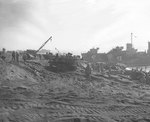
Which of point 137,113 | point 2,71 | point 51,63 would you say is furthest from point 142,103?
point 51,63

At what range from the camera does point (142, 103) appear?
941 centimetres

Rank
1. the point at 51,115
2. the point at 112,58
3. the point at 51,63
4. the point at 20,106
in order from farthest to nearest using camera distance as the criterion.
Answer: the point at 112,58 < the point at 51,63 < the point at 20,106 < the point at 51,115

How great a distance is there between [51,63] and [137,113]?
1183 centimetres

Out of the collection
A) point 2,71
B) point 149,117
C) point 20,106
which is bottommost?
point 149,117

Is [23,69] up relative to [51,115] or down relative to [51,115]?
up

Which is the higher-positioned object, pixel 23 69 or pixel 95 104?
pixel 23 69

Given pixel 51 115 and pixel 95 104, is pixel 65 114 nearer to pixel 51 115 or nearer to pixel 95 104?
pixel 51 115

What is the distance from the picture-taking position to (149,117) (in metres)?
7.31

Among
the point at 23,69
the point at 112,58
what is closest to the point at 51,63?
the point at 23,69

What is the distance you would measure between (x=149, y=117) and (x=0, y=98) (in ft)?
20.3

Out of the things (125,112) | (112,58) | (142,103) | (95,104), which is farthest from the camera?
(112,58)

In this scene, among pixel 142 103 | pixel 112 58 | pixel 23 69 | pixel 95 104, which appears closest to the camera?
pixel 95 104

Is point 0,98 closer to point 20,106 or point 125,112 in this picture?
point 20,106

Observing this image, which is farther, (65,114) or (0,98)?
(0,98)
